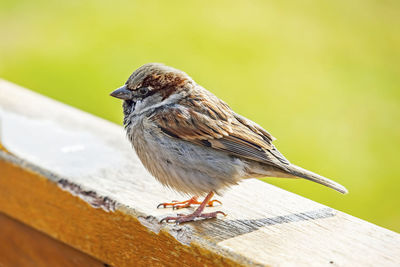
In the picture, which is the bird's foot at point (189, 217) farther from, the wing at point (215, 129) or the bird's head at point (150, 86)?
the bird's head at point (150, 86)

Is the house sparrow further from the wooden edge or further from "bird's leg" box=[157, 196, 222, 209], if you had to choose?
the wooden edge

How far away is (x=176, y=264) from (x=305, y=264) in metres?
0.38

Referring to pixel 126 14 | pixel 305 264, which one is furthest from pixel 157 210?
pixel 126 14

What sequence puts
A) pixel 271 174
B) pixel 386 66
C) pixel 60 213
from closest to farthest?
pixel 60 213 → pixel 271 174 → pixel 386 66

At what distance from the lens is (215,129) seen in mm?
2166

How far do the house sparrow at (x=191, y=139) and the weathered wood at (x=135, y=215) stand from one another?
0.26ft

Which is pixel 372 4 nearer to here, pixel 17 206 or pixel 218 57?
pixel 218 57

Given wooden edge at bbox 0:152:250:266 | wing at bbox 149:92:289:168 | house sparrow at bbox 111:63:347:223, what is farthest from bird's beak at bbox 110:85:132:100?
wooden edge at bbox 0:152:250:266

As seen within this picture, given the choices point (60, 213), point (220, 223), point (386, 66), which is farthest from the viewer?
point (386, 66)

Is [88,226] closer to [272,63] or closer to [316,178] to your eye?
[316,178]

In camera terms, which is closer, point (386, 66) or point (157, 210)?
point (157, 210)

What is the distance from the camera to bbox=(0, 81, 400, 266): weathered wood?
1.63 m

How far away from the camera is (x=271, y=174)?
6.97 ft

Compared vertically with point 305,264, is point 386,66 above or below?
above
